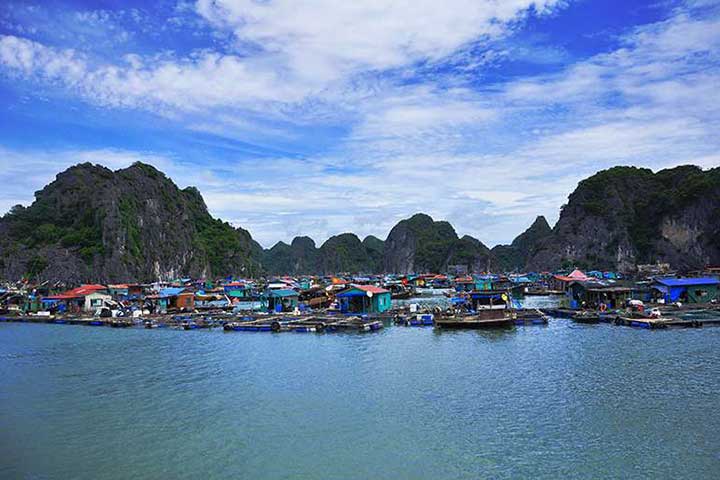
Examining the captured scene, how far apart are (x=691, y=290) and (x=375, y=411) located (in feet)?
106

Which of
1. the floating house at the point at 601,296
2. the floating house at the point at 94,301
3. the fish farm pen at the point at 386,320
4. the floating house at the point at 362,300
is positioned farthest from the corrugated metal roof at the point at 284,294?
the floating house at the point at 601,296

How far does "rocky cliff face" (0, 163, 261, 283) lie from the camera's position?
84500 mm

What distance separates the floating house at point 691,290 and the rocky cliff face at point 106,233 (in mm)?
75851

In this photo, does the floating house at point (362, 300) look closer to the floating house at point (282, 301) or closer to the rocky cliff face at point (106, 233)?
the floating house at point (282, 301)

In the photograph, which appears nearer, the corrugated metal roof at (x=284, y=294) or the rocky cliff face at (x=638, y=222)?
the corrugated metal roof at (x=284, y=294)

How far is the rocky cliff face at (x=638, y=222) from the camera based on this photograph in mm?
99625

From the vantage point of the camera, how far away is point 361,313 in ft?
128

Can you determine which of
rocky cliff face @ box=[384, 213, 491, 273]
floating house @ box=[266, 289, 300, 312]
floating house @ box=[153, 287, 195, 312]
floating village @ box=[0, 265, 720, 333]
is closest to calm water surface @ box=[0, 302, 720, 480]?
floating village @ box=[0, 265, 720, 333]

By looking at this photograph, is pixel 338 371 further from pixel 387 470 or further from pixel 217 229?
pixel 217 229

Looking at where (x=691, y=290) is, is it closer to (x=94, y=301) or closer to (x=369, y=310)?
(x=369, y=310)

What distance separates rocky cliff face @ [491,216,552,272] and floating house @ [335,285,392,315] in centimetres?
12394

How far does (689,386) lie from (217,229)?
465 feet

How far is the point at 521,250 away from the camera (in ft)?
613

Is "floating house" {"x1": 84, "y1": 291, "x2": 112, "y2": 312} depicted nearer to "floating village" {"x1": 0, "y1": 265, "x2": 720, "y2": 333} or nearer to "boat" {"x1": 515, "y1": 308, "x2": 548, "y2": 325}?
"floating village" {"x1": 0, "y1": 265, "x2": 720, "y2": 333}
